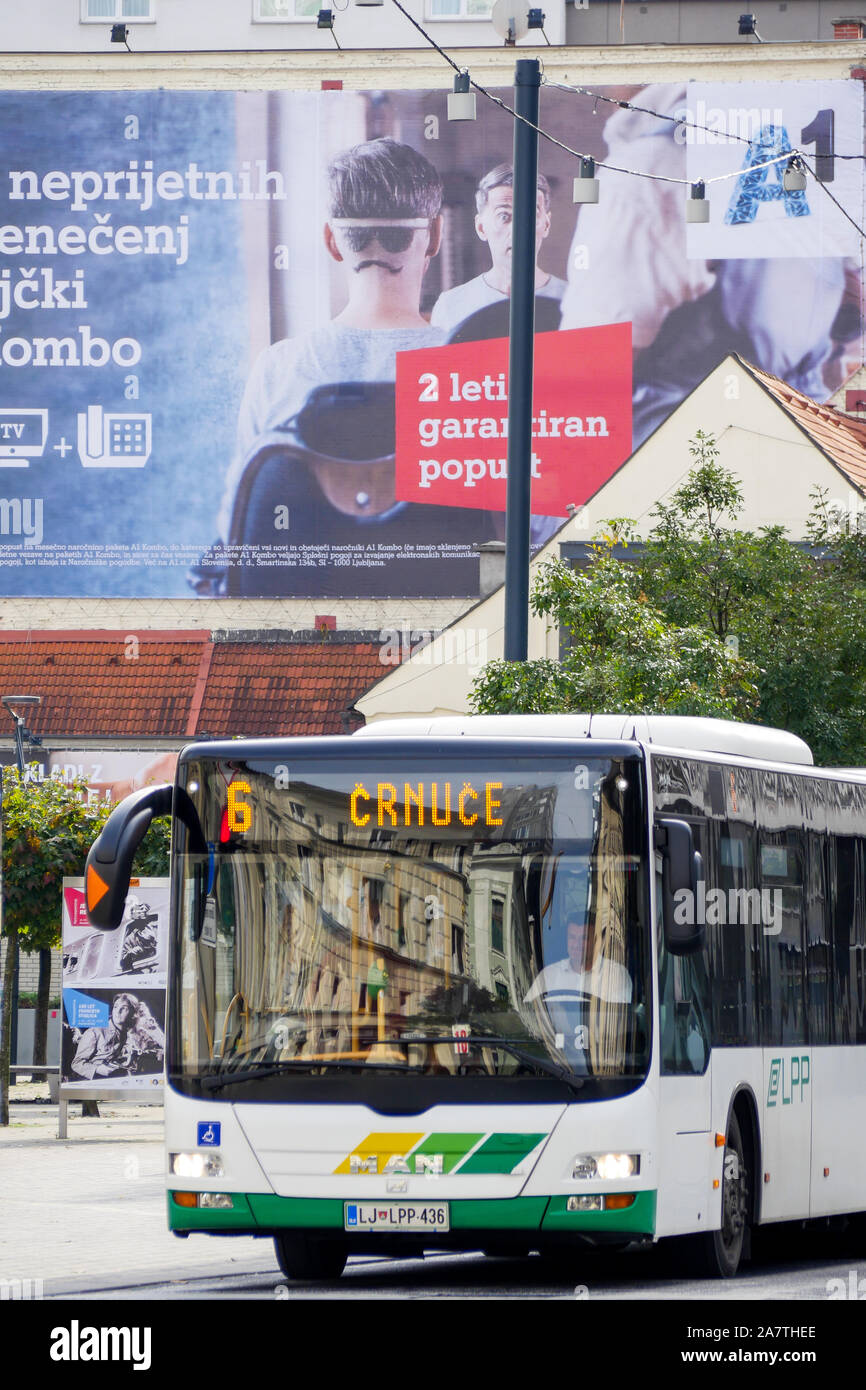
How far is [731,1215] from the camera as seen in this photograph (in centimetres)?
1228

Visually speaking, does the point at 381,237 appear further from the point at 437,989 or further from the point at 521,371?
the point at 437,989

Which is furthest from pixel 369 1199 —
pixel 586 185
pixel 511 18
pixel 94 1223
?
pixel 586 185

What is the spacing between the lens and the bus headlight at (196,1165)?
1119 cm

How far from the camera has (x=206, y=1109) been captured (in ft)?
36.7

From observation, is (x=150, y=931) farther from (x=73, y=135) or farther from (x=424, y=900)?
(x=73, y=135)

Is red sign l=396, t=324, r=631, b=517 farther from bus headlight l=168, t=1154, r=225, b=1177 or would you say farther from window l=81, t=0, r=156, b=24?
bus headlight l=168, t=1154, r=225, b=1177

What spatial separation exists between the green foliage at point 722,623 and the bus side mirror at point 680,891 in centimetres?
806

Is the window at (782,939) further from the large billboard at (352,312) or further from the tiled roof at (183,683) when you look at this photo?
the large billboard at (352,312)

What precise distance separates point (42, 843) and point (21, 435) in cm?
2354

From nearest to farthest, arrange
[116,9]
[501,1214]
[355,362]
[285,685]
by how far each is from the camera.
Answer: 1. [501,1214]
2. [285,685]
3. [355,362]
4. [116,9]

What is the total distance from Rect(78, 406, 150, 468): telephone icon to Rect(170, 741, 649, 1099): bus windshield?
124ft

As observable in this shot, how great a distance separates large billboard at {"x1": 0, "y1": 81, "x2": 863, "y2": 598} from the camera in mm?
47375
